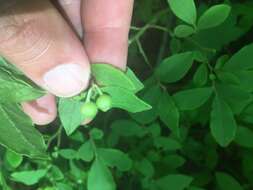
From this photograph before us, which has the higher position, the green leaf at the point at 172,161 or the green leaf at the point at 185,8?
the green leaf at the point at 185,8

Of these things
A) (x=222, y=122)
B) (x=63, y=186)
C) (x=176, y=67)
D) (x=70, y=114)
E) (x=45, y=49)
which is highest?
(x=45, y=49)

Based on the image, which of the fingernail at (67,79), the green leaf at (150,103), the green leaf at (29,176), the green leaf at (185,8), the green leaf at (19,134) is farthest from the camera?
the green leaf at (29,176)

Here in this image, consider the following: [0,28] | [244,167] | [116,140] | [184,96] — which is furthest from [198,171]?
[0,28]

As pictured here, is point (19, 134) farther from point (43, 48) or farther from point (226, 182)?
point (226, 182)

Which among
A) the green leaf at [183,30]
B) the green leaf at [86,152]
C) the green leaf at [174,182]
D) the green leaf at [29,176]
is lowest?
the green leaf at [174,182]

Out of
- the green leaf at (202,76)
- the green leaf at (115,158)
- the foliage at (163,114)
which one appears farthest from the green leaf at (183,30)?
the green leaf at (115,158)

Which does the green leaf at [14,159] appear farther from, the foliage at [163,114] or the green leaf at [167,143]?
the green leaf at [167,143]

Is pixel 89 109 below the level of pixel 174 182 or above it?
above

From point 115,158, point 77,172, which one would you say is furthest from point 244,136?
point 77,172
